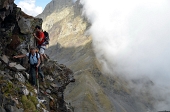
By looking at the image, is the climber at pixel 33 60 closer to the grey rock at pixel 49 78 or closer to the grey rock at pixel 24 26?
the grey rock at pixel 24 26

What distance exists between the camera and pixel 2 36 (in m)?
20.6

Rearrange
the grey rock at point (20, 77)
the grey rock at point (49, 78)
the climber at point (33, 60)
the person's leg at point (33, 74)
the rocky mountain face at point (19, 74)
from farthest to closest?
the grey rock at point (49, 78) < the person's leg at point (33, 74) < the climber at point (33, 60) < the grey rock at point (20, 77) < the rocky mountain face at point (19, 74)

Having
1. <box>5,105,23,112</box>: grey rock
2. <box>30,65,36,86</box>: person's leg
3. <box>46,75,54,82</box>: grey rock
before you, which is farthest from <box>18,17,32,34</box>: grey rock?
<box>5,105,23,112</box>: grey rock

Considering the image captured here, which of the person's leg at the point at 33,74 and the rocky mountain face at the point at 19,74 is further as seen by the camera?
the person's leg at the point at 33,74

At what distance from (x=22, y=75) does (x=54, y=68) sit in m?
9.72

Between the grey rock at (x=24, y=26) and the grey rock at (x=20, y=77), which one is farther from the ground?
the grey rock at (x=24, y=26)

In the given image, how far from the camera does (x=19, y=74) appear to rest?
19.3m

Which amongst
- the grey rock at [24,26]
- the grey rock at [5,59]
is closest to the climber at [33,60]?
the grey rock at [5,59]

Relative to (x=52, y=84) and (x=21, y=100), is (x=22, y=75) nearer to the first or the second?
(x=21, y=100)

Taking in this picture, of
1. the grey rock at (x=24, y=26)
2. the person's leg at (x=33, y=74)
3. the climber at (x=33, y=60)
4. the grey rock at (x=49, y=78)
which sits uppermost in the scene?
the grey rock at (x=24, y=26)

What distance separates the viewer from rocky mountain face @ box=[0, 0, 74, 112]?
15856 millimetres

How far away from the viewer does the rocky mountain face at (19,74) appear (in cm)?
1586

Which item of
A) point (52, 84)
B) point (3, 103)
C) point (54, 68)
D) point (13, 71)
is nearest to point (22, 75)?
point (13, 71)

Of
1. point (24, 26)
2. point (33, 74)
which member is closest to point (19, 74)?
point (33, 74)
